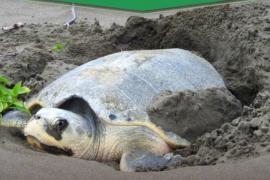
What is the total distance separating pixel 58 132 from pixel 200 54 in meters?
1.49

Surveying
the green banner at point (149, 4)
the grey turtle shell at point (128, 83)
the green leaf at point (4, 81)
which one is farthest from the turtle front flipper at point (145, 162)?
the green banner at point (149, 4)

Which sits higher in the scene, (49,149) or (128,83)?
(128,83)

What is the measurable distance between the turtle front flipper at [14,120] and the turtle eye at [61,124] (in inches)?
12.6

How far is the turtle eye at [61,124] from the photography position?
8.71 ft

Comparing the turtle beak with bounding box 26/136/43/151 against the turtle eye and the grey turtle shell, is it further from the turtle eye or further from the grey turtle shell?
the grey turtle shell

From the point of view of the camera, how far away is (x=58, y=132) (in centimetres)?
267

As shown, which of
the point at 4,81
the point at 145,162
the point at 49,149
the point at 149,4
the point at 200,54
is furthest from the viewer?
the point at 149,4

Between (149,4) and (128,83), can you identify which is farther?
(149,4)

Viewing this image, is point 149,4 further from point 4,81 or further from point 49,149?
point 49,149

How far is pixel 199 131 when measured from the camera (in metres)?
2.96

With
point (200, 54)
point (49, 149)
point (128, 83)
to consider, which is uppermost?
point (128, 83)

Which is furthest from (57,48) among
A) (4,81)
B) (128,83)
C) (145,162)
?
(145,162)

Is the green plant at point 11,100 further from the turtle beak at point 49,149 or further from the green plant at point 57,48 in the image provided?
the green plant at point 57,48

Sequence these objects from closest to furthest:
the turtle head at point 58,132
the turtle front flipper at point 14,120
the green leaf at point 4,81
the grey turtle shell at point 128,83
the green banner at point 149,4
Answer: the turtle head at point 58,132
the grey turtle shell at point 128,83
the turtle front flipper at point 14,120
the green leaf at point 4,81
the green banner at point 149,4
